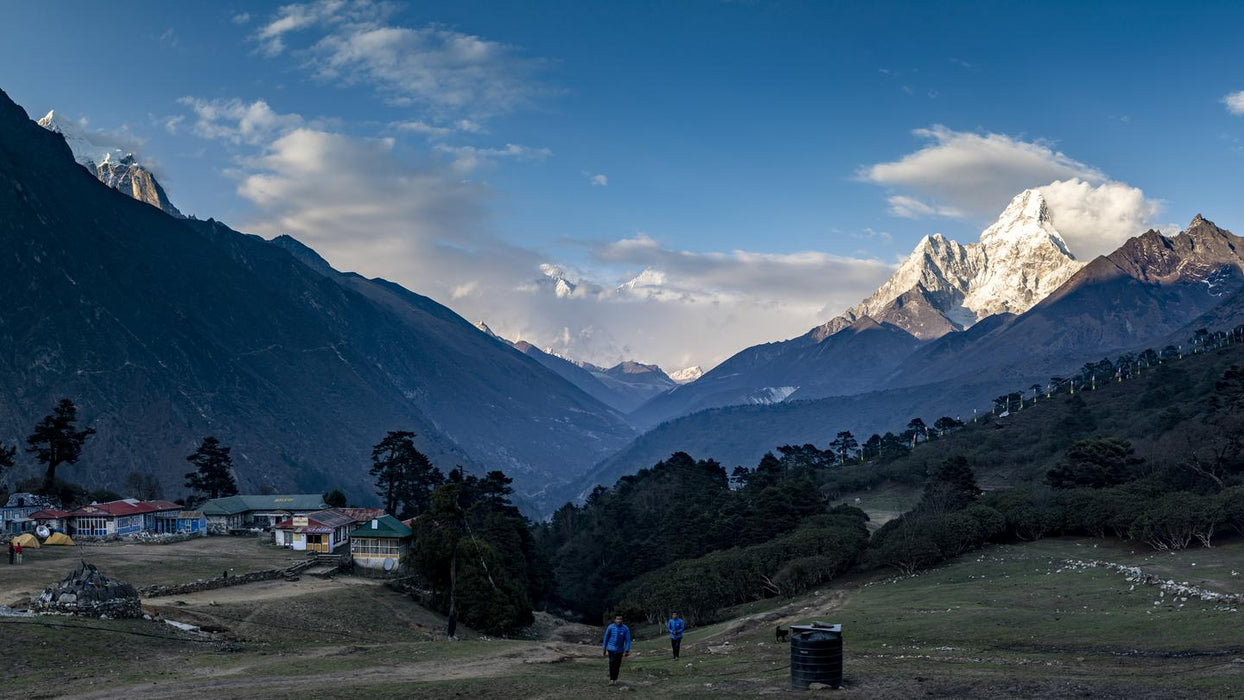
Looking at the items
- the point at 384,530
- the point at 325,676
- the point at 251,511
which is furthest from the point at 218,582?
the point at 251,511

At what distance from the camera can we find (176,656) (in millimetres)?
39062

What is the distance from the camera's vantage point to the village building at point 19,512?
91375 millimetres

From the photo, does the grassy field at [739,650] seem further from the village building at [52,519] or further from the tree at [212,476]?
the tree at [212,476]

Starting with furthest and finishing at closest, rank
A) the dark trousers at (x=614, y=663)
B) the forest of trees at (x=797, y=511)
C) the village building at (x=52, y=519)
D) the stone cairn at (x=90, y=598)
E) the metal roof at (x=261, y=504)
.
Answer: the metal roof at (x=261, y=504)
the village building at (x=52, y=519)
the forest of trees at (x=797, y=511)
the stone cairn at (x=90, y=598)
the dark trousers at (x=614, y=663)

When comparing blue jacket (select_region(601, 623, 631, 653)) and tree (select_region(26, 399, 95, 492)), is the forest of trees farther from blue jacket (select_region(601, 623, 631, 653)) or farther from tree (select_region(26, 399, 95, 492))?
blue jacket (select_region(601, 623, 631, 653))

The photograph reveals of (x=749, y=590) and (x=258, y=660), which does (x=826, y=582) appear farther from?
(x=258, y=660)

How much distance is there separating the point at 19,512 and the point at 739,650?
8935 centimetres

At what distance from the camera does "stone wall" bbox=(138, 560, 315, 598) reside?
197ft

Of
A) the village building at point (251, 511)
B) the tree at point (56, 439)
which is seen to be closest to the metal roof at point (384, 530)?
the village building at point (251, 511)

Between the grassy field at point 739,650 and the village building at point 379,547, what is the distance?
22.1m

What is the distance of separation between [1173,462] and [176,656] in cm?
10243

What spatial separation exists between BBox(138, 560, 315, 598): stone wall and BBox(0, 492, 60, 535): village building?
35226 millimetres

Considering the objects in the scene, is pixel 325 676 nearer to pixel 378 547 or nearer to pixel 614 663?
pixel 614 663

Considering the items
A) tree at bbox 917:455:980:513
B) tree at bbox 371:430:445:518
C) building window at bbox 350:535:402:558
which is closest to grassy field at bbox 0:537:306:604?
building window at bbox 350:535:402:558
